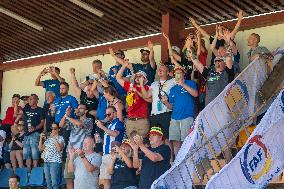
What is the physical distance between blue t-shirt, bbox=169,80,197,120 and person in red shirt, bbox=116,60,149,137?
0.71 meters

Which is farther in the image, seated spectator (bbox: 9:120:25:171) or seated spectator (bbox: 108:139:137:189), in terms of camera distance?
seated spectator (bbox: 9:120:25:171)

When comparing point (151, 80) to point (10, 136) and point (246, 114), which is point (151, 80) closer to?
point (246, 114)

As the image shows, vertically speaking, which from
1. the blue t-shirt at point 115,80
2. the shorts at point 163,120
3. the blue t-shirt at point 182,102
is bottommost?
the shorts at point 163,120

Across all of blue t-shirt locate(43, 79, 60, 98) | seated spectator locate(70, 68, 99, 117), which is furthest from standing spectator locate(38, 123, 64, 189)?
blue t-shirt locate(43, 79, 60, 98)

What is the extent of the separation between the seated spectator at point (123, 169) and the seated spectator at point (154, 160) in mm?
372

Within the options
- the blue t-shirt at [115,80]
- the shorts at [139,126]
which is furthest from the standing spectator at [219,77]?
the blue t-shirt at [115,80]

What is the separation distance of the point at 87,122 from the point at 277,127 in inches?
181

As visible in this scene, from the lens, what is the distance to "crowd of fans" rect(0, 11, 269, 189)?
9414 millimetres

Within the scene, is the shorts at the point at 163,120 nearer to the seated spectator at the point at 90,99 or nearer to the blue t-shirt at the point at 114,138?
the blue t-shirt at the point at 114,138

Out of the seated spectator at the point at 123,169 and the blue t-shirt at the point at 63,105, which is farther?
the blue t-shirt at the point at 63,105

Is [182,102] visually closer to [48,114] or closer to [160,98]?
[160,98]

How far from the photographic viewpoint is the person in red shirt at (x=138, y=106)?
1091 centimetres

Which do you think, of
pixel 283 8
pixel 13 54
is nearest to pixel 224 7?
pixel 283 8

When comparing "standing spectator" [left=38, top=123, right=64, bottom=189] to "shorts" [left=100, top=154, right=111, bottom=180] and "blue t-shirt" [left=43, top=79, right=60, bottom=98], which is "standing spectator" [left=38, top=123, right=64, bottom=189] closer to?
"shorts" [left=100, top=154, right=111, bottom=180]
